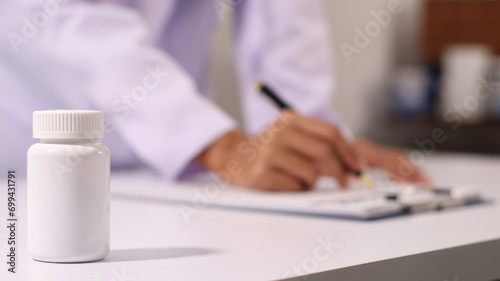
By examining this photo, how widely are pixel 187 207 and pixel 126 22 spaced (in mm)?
329

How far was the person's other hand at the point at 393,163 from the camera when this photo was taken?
1.05 metres

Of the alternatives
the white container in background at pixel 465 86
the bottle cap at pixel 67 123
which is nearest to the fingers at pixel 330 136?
the bottle cap at pixel 67 123

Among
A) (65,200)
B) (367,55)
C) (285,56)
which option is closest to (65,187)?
Answer: (65,200)

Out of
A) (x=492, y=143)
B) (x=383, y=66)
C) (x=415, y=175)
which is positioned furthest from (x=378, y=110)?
→ (x=415, y=175)

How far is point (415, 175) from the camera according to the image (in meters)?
1.04

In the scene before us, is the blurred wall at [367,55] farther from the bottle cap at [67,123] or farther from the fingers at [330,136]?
the bottle cap at [67,123]

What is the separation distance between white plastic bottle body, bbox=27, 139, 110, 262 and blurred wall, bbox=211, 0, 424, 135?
1240mm

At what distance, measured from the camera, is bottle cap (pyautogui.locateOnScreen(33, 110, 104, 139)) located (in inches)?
18.3

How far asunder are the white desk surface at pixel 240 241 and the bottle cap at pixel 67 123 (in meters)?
0.08

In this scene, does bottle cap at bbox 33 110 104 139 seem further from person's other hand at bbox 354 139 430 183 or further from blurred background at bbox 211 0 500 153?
blurred background at bbox 211 0 500 153

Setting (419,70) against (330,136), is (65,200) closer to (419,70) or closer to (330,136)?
(330,136)

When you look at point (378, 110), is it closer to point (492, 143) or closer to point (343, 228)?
point (492, 143)

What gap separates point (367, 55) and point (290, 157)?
132 cm

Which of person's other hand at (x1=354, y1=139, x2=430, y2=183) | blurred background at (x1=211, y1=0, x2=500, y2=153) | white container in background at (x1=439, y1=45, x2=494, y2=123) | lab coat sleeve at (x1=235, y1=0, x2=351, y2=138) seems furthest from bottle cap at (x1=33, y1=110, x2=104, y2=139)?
white container in background at (x1=439, y1=45, x2=494, y2=123)
